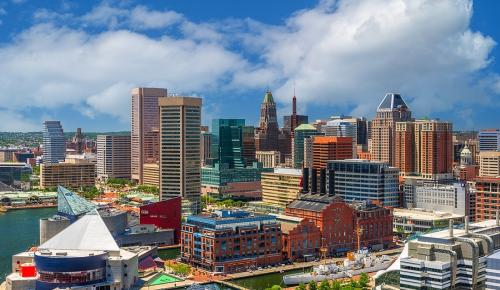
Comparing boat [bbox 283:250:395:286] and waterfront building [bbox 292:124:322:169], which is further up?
waterfront building [bbox 292:124:322:169]

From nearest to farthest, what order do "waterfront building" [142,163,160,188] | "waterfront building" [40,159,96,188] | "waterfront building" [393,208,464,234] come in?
1. "waterfront building" [393,208,464,234]
2. "waterfront building" [40,159,96,188]
3. "waterfront building" [142,163,160,188]

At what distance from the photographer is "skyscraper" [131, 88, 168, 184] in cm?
14400

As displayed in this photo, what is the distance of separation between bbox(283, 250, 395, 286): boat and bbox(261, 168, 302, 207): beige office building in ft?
116

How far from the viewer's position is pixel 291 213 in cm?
6725

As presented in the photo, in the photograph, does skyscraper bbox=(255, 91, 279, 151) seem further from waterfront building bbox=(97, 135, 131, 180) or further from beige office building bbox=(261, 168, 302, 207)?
beige office building bbox=(261, 168, 302, 207)

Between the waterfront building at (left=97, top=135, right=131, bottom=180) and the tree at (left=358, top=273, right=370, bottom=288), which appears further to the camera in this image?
the waterfront building at (left=97, top=135, right=131, bottom=180)

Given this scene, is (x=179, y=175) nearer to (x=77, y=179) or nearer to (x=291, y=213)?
(x=291, y=213)

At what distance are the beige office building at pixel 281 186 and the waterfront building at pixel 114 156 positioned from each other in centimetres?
5953

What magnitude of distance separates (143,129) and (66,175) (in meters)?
26.4

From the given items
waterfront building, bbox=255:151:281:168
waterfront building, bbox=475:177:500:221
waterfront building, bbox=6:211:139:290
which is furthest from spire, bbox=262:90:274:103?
waterfront building, bbox=6:211:139:290

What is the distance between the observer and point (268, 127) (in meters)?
159

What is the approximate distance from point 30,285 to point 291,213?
28.8m

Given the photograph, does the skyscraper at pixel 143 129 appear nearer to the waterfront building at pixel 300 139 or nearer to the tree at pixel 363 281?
the waterfront building at pixel 300 139

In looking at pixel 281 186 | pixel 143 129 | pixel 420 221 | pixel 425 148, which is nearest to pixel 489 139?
pixel 425 148
